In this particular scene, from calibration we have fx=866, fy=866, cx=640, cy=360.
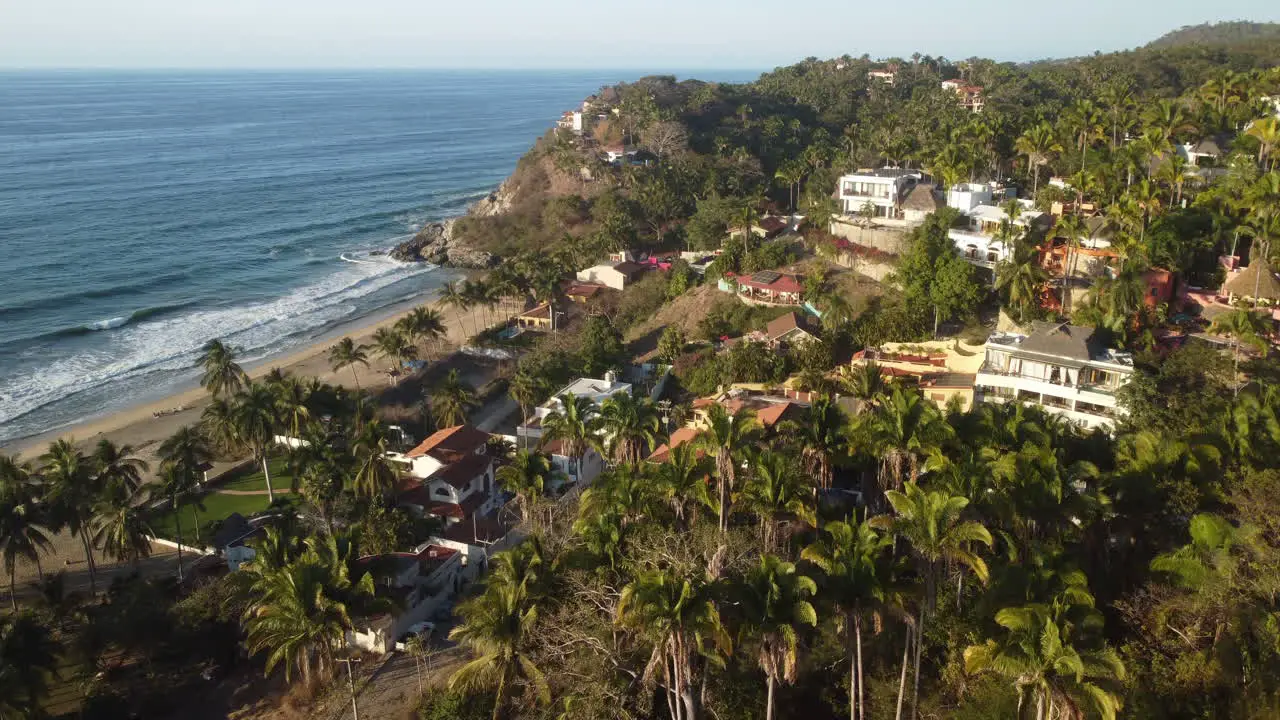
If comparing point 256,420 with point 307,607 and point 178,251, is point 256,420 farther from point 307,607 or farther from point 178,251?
point 178,251

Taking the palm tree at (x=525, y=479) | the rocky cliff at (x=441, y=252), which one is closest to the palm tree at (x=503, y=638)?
the palm tree at (x=525, y=479)

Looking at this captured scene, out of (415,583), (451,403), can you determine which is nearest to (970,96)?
(451,403)

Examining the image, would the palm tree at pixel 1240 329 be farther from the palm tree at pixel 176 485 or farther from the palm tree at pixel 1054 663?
the palm tree at pixel 176 485

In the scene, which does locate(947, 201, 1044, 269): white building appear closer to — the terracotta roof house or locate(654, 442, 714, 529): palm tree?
the terracotta roof house

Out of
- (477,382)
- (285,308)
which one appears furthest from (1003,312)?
(285,308)

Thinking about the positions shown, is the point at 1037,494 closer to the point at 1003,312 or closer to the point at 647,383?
the point at 1003,312
